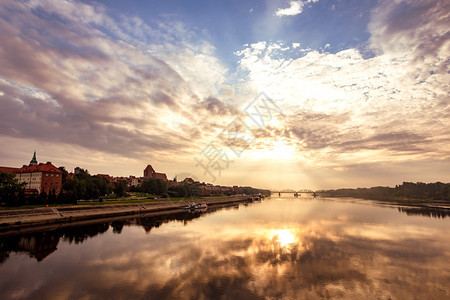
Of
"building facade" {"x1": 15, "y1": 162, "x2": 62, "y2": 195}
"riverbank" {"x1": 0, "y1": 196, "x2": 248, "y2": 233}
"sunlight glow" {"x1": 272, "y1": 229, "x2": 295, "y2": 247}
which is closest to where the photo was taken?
"sunlight glow" {"x1": 272, "y1": 229, "x2": 295, "y2": 247}

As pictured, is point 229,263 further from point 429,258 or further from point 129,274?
point 429,258

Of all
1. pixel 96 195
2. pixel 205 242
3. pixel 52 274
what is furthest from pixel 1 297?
pixel 96 195

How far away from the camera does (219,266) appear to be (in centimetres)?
2405

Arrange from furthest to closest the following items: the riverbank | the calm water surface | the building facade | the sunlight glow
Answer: the building facade < the riverbank < the sunlight glow < the calm water surface

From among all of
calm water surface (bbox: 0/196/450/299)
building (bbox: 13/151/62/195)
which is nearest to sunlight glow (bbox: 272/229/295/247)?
calm water surface (bbox: 0/196/450/299)

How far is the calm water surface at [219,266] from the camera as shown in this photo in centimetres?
1825

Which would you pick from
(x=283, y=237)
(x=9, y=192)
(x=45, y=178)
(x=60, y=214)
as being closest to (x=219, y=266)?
(x=283, y=237)

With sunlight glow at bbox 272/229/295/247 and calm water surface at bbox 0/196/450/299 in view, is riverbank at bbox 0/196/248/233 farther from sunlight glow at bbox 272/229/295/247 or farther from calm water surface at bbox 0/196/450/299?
sunlight glow at bbox 272/229/295/247

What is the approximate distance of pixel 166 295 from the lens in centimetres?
1727

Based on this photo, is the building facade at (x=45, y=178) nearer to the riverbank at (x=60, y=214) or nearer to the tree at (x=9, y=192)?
the riverbank at (x=60, y=214)

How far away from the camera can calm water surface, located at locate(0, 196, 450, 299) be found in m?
18.2

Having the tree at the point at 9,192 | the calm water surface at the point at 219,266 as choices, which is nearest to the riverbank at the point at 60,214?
the tree at the point at 9,192

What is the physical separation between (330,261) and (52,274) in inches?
1117

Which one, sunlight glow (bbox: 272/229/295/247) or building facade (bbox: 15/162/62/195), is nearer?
sunlight glow (bbox: 272/229/295/247)
